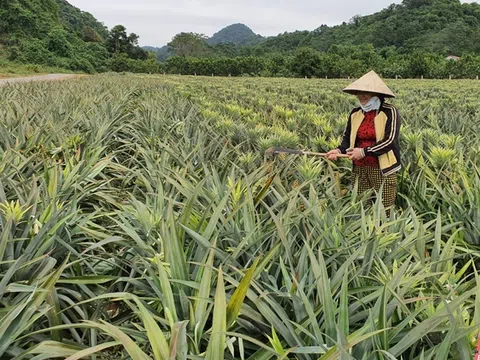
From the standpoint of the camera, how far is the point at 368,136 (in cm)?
289

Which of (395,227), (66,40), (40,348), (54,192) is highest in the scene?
(66,40)

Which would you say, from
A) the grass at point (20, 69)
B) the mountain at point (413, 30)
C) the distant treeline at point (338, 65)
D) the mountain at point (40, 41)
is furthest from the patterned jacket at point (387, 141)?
the mountain at point (413, 30)

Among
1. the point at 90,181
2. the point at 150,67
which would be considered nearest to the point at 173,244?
the point at 90,181

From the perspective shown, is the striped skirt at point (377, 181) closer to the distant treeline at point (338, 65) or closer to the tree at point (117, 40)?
the distant treeline at point (338, 65)

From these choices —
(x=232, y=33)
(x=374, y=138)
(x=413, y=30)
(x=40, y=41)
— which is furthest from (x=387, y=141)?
(x=232, y=33)

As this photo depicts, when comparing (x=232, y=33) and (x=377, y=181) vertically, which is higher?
(x=232, y=33)

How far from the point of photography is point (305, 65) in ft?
120

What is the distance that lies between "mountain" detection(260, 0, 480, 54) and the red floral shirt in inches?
1869

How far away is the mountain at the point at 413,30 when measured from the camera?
156 feet

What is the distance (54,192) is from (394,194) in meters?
2.03

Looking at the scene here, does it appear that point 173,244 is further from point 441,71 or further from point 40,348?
point 441,71

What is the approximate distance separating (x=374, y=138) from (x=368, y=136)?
0.04 meters

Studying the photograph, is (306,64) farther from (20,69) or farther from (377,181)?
(377,181)

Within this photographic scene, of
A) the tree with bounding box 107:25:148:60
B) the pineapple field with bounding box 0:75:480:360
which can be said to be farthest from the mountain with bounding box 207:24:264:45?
the pineapple field with bounding box 0:75:480:360
